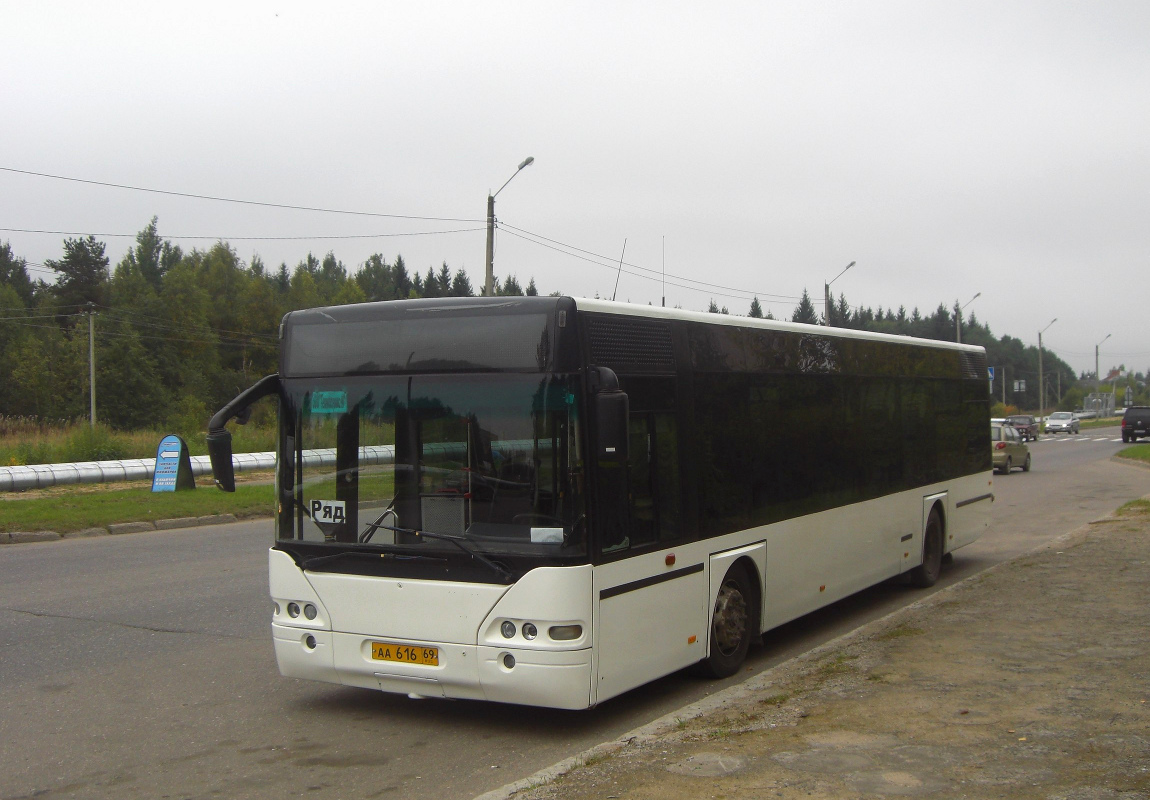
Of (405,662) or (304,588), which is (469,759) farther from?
(304,588)

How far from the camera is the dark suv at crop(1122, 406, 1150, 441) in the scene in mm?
60219

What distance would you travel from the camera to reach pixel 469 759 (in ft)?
19.0

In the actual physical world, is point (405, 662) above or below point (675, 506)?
below

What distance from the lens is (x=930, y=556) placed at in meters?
11.9

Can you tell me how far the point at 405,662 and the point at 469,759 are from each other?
721 mm

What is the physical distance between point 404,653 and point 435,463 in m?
1.11

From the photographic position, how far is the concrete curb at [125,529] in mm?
15844

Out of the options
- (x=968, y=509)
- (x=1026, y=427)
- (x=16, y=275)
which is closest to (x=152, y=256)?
(x=16, y=275)

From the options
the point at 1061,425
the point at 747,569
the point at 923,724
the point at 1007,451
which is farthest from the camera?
the point at 1061,425

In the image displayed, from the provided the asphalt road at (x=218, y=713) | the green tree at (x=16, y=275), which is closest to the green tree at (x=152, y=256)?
the green tree at (x=16, y=275)

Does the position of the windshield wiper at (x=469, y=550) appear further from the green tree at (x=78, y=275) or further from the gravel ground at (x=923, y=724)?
the green tree at (x=78, y=275)

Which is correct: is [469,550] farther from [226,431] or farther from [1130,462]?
[1130,462]

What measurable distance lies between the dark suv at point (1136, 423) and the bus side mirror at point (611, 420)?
6250cm

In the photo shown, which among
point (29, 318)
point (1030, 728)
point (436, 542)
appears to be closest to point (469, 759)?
point (436, 542)
